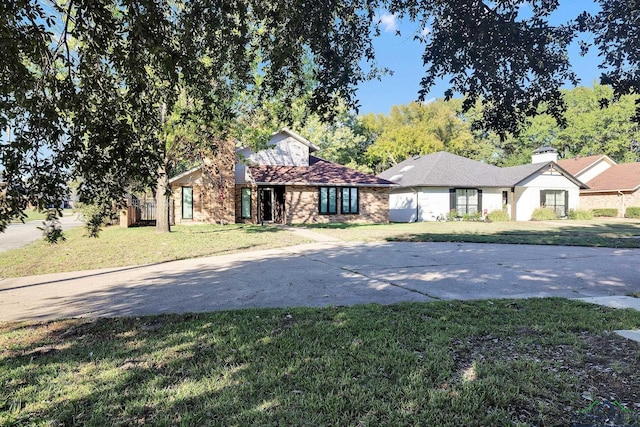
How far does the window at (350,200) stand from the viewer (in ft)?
84.3

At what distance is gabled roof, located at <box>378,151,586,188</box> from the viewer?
27.6 m

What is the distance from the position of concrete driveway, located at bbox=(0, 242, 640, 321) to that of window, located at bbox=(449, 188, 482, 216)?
1638 centimetres

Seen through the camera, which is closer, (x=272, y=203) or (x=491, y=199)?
(x=272, y=203)

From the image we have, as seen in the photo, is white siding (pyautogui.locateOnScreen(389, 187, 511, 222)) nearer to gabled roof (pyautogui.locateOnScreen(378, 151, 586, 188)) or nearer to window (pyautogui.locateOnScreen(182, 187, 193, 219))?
gabled roof (pyautogui.locateOnScreen(378, 151, 586, 188))

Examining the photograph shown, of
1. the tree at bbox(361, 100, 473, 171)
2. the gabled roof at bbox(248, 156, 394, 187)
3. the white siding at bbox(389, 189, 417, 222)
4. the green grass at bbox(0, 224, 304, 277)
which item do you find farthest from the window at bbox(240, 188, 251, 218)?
the tree at bbox(361, 100, 473, 171)

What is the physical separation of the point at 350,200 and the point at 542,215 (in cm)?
1433

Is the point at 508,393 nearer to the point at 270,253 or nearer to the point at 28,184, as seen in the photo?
the point at 28,184

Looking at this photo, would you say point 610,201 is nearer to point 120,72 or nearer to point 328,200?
point 328,200

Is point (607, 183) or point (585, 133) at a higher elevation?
point (585, 133)

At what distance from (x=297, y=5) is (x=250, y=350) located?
3.62 metres

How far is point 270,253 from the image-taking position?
39.3 ft

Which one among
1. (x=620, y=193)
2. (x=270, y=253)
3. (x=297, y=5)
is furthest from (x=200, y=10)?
(x=620, y=193)

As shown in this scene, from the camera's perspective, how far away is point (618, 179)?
3444 cm

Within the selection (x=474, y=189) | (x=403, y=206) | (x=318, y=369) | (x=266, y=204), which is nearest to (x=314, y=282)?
(x=318, y=369)
